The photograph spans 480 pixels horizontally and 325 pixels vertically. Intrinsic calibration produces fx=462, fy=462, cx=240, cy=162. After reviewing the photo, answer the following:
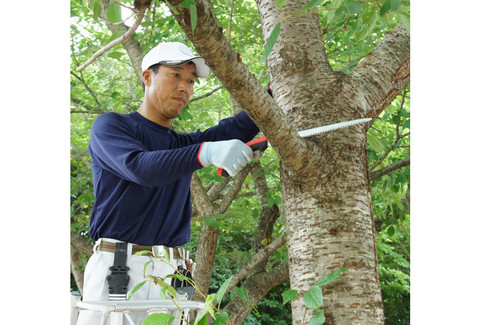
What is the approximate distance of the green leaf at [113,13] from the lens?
1.25m

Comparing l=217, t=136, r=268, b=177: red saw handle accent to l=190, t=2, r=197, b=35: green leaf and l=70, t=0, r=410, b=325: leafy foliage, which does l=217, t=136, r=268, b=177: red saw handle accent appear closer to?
l=70, t=0, r=410, b=325: leafy foliage

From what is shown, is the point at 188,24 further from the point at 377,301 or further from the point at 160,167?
the point at 377,301

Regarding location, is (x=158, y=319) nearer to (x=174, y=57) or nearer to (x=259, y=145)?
(x=259, y=145)

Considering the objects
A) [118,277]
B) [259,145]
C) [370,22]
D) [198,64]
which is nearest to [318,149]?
[259,145]

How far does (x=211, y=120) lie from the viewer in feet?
16.6

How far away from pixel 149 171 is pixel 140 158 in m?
0.06

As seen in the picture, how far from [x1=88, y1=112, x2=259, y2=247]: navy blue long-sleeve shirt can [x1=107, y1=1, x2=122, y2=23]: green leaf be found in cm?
47

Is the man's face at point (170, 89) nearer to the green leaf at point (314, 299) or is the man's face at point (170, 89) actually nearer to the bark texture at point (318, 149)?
the bark texture at point (318, 149)

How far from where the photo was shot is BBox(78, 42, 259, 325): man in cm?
155

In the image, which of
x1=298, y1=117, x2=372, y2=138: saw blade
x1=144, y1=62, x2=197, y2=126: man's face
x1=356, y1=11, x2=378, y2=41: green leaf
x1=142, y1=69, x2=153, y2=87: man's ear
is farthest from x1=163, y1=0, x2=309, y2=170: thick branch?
x1=142, y1=69, x2=153, y2=87: man's ear

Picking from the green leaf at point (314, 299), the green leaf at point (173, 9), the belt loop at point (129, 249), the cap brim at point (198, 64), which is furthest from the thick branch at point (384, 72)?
the belt loop at point (129, 249)

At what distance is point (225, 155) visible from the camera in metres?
1.55

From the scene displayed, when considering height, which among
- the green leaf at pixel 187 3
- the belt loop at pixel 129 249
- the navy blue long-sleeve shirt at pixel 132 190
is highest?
the green leaf at pixel 187 3

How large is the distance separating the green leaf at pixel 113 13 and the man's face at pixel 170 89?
0.81 meters
